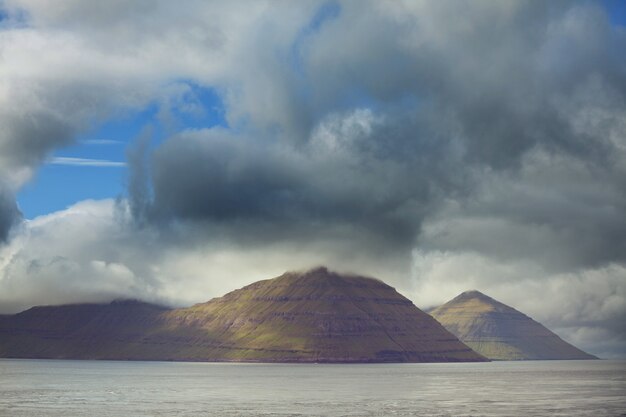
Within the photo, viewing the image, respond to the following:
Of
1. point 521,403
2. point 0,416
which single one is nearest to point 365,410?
point 521,403

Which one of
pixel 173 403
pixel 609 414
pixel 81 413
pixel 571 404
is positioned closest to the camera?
pixel 609 414

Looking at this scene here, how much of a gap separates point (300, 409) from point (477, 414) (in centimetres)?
4010

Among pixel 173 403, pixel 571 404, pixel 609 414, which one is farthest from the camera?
pixel 173 403

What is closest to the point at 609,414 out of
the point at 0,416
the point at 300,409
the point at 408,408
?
the point at 408,408

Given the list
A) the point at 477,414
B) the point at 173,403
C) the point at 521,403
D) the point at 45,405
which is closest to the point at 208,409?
the point at 173,403

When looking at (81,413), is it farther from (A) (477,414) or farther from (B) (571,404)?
(B) (571,404)

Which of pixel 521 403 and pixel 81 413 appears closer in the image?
pixel 81 413

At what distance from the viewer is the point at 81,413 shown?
170625mm

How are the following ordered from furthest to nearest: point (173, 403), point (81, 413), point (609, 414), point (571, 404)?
point (173, 403) → point (571, 404) → point (81, 413) → point (609, 414)

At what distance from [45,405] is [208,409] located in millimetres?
42264

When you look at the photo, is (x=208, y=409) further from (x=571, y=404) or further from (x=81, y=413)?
(x=571, y=404)

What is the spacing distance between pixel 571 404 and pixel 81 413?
358 ft

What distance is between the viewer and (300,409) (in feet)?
583

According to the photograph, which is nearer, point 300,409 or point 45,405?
point 300,409
